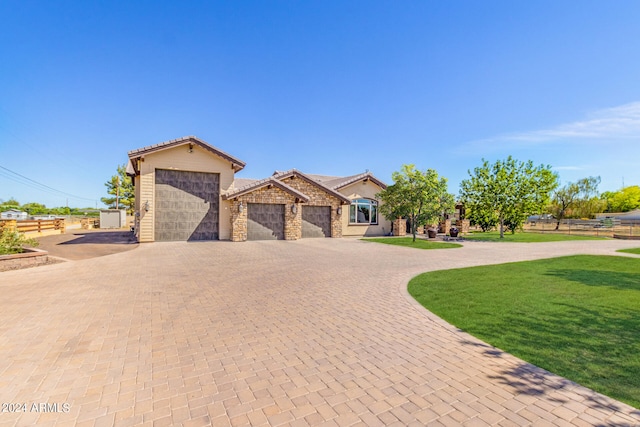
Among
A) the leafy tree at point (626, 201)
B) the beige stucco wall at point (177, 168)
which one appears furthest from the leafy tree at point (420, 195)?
the leafy tree at point (626, 201)

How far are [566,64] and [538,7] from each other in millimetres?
3613

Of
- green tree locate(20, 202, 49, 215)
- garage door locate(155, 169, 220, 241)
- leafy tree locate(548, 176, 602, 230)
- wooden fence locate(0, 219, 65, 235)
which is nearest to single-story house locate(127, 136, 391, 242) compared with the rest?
garage door locate(155, 169, 220, 241)

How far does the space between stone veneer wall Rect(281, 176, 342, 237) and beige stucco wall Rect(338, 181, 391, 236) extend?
54.8 inches

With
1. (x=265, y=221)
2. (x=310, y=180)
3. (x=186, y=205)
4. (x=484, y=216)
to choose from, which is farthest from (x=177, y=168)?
(x=484, y=216)

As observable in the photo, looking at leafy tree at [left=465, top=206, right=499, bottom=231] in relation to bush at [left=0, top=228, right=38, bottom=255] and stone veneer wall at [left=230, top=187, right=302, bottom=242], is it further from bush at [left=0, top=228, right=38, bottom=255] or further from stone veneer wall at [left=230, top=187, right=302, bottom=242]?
bush at [left=0, top=228, right=38, bottom=255]

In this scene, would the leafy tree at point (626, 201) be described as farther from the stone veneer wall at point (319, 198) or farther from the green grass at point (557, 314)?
the green grass at point (557, 314)

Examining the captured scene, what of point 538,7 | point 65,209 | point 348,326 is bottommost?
point 348,326

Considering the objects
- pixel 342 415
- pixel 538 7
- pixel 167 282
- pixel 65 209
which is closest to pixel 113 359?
pixel 342 415

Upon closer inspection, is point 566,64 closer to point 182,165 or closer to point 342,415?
point 342,415

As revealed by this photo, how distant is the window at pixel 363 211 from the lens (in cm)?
2366

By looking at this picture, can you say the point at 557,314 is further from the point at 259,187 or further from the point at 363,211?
the point at 363,211

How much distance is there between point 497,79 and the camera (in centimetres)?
1462

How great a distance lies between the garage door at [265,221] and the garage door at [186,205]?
2266 millimetres

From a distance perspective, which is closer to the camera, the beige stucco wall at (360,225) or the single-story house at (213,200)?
the single-story house at (213,200)
